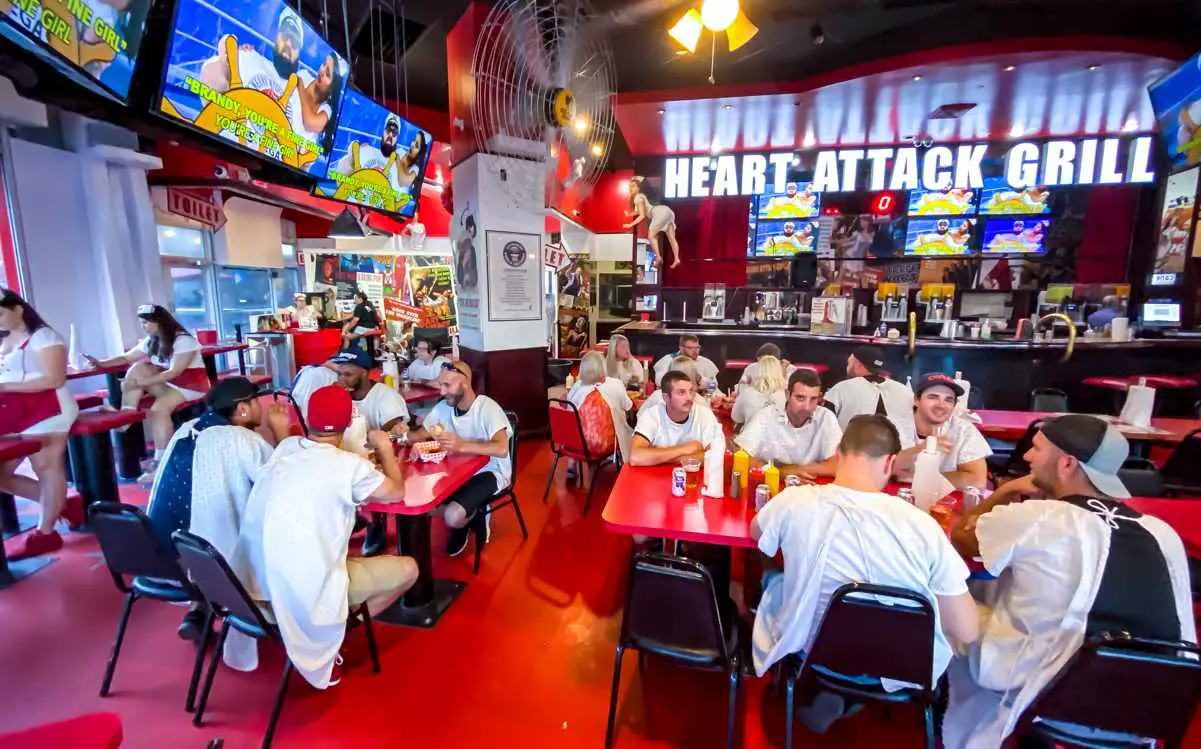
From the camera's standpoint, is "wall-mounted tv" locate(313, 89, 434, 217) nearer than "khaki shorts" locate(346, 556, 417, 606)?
No

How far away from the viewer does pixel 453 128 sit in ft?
19.3

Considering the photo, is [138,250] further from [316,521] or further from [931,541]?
[931,541]

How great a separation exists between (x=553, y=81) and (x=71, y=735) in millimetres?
4229

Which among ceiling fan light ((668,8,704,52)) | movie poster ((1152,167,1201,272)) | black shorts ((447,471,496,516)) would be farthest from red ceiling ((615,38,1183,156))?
black shorts ((447,471,496,516))

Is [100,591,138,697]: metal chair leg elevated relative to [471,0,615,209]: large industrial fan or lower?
lower

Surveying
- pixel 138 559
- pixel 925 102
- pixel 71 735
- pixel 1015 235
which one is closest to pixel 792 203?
pixel 925 102

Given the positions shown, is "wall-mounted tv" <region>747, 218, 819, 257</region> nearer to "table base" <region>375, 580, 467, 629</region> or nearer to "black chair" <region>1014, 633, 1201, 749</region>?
"table base" <region>375, 580, 467, 629</region>

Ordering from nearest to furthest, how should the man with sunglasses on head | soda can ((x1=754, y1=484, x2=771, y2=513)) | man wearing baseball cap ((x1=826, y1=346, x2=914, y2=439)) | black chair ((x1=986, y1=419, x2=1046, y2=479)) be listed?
soda can ((x1=754, y1=484, x2=771, y2=513)), the man with sunglasses on head, black chair ((x1=986, y1=419, x2=1046, y2=479)), man wearing baseball cap ((x1=826, y1=346, x2=914, y2=439))

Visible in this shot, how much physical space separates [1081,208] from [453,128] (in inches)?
392

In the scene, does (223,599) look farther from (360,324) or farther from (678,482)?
(360,324)

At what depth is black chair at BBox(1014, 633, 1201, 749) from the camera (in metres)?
1.38

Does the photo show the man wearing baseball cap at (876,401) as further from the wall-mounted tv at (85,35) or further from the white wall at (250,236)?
the white wall at (250,236)

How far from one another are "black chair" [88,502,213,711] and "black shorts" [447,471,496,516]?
1.35m

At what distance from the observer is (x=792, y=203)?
8828 millimetres
